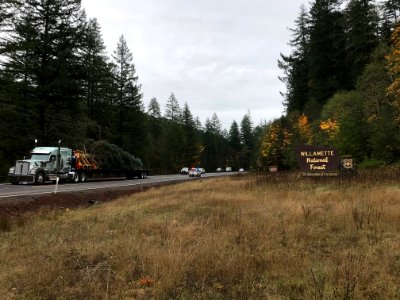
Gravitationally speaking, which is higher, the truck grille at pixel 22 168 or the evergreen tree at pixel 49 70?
the evergreen tree at pixel 49 70

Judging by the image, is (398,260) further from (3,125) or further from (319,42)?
(319,42)

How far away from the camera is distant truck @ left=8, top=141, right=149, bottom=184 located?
96.1 ft

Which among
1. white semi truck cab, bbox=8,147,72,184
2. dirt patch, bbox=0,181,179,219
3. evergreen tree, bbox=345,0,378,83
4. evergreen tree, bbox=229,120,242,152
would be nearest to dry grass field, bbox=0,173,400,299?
dirt patch, bbox=0,181,179,219

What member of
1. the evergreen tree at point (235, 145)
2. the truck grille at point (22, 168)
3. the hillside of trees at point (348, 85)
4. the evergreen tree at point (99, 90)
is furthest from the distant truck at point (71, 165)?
the evergreen tree at point (235, 145)

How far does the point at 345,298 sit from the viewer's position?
15.1ft

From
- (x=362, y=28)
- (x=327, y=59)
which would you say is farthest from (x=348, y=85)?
(x=362, y=28)

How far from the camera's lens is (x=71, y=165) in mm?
A: 34062

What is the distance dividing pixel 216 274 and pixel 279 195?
9.60m

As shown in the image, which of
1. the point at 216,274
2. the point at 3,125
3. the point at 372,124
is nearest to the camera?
the point at 216,274

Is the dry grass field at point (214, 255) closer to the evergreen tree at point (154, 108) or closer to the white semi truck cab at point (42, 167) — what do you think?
the white semi truck cab at point (42, 167)

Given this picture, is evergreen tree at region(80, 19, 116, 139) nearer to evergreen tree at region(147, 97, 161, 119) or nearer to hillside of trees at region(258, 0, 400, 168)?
hillside of trees at region(258, 0, 400, 168)

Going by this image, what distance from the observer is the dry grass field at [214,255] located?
211 inches

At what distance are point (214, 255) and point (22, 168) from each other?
86.4 feet

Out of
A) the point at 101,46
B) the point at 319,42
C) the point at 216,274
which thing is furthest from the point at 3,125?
the point at 319,42
